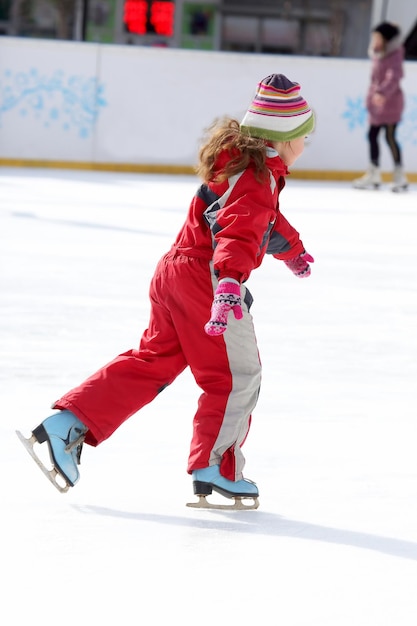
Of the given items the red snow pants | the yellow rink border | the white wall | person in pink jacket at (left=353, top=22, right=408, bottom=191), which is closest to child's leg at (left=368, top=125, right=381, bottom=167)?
person in pink jacket at (left=353, top=22, right=408, bottom=191)

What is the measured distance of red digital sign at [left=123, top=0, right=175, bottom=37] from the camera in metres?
A: 16.5

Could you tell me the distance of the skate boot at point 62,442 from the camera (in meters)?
2.02

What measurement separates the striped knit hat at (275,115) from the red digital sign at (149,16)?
14.7m

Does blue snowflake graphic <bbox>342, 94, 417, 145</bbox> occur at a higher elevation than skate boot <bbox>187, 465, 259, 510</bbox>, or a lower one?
lower

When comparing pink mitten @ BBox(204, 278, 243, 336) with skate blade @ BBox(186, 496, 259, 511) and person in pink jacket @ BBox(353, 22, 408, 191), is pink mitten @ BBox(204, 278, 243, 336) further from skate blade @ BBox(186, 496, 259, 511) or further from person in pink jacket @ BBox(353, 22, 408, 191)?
person in pink jacket @ BBox(353, 22, 408, 191)

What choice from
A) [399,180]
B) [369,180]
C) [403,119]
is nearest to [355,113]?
[403,119]

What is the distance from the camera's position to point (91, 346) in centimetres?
341

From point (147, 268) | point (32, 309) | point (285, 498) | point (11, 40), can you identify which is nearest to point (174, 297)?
point (285, 498)

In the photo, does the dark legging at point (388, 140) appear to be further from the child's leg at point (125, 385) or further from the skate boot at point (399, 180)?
the child's leg at point (125, 385)

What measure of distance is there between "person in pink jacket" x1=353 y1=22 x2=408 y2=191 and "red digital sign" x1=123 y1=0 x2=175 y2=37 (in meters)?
7.26

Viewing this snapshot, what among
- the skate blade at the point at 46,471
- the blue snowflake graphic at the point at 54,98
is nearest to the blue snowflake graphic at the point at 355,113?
the blue snowflake graphic at the point at 54,98

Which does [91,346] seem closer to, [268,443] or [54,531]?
[268,443]

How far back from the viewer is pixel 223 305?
185 centimetres

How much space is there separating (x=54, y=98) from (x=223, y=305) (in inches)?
339
